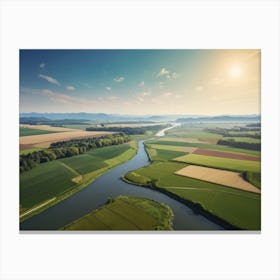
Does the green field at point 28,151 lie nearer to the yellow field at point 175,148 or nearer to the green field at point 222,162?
the yellow field at point 175,148

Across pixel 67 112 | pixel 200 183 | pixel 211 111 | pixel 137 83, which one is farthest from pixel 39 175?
pixel 211 111

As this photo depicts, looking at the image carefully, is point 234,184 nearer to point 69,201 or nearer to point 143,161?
point 143,161

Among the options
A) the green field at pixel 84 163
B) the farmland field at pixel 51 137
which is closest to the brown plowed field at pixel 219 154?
the green field at pixel 84 163

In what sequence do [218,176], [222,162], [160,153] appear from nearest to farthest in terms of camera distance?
[218,176] < [222,162] < [160,153]

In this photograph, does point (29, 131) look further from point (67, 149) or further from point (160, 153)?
point (160, 153)

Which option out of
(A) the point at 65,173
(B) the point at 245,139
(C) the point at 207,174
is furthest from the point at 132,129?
(B) the point at 245,139
